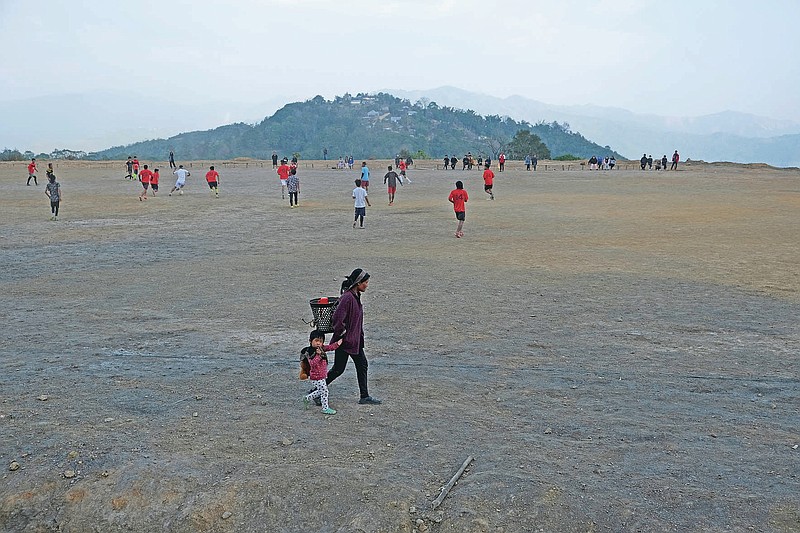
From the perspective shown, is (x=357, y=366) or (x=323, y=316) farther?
(x=357, y=366)

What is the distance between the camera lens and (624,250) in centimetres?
1727

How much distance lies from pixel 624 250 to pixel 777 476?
1189 cm

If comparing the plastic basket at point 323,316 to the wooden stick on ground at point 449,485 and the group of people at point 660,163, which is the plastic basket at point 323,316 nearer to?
the wooden stick on ground at point 449,485

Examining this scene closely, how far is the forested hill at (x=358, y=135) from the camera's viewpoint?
14438 cm

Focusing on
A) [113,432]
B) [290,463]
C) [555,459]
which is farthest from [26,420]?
[555,459]

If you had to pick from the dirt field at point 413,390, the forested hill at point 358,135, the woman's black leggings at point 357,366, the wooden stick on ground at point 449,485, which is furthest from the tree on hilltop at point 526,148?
the wooden stick on ground at point 449,485

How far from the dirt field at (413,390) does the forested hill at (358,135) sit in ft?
398

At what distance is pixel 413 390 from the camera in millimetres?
7656

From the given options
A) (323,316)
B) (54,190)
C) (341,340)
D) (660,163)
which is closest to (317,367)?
(341,340)

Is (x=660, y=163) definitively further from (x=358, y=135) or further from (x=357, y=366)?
(x=358, y=135)

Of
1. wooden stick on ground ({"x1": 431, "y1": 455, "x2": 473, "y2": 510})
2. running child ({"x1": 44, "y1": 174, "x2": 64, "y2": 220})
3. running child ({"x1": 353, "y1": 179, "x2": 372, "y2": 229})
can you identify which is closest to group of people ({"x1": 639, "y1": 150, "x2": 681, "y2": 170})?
running child ({"x1": 353, "y1": 179, "x2": 372, "y2": 229})

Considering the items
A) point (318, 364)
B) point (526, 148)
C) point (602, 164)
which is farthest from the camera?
point (526, 148)

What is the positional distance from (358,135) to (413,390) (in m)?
144

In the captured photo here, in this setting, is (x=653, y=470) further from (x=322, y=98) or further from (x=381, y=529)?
(x=322, y=98)
